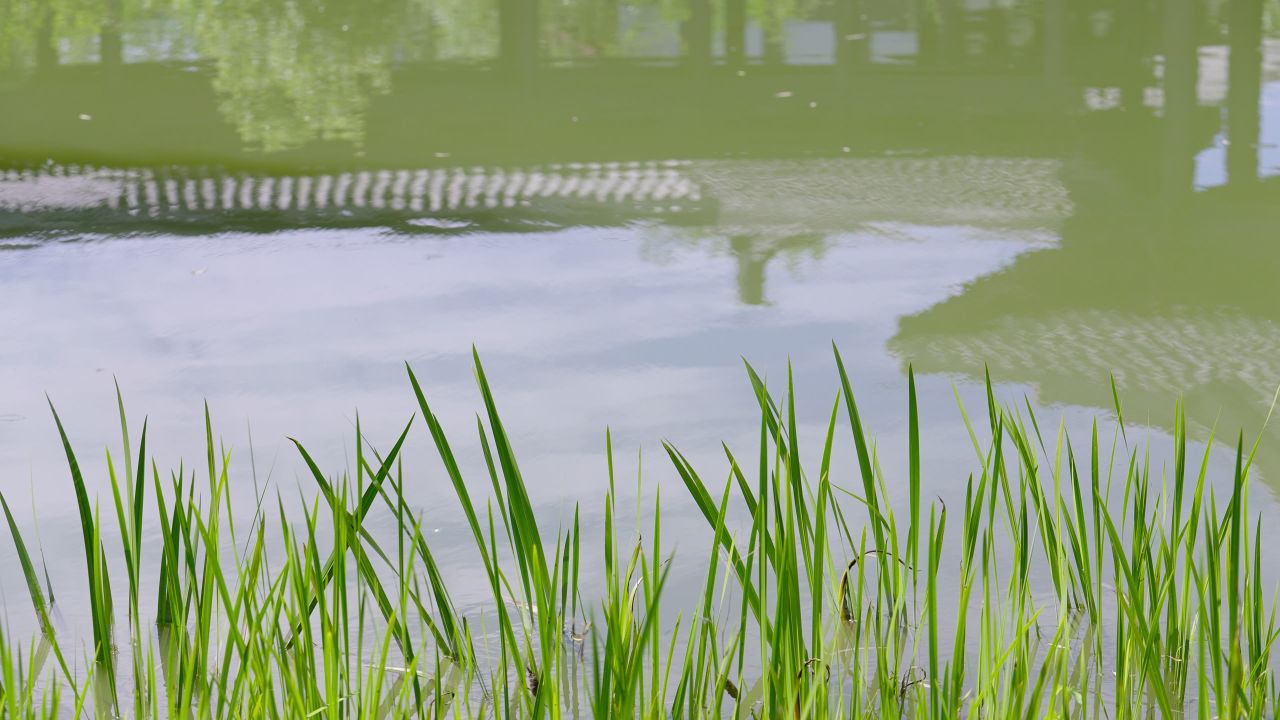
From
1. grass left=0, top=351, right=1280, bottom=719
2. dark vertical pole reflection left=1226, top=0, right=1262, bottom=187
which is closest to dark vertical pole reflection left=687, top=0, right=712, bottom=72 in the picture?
dark vertical pole reflection left=1226, top=0, right=1262, bottom=187

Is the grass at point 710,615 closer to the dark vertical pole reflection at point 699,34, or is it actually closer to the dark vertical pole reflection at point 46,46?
the dark vertical pole reflection at point 699,34

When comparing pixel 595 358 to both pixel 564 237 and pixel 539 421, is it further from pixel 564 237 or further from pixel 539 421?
pixel 564 237

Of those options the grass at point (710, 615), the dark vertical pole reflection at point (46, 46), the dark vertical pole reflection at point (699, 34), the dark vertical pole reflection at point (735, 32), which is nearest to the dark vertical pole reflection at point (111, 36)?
the dark vertical pole reflection at point (46, 46)

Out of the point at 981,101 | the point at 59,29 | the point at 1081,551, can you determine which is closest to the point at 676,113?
the point at 981,101

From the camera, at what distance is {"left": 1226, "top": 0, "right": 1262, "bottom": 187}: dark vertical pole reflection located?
4311mm

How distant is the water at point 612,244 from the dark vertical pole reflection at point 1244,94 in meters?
0.02

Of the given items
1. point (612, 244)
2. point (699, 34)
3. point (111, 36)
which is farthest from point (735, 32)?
point (612, 244)

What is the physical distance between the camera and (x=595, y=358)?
284 centimetres

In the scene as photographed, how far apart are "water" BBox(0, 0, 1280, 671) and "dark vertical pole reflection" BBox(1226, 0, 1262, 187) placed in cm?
2

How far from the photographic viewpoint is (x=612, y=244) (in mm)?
3637

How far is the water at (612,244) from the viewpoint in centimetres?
255

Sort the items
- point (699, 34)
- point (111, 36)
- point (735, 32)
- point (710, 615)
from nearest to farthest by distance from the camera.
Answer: point (710, 615)
point (699, 34)
point (111, 36)
point (735, 32)

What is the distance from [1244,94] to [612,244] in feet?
9.85

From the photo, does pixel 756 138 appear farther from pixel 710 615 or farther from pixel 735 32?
pixel 710 615
